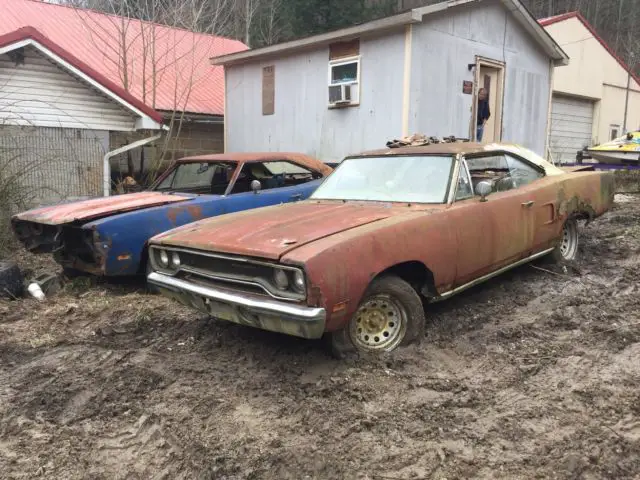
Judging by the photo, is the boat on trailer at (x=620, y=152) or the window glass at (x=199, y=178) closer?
the window glass at (x=199, y=178)

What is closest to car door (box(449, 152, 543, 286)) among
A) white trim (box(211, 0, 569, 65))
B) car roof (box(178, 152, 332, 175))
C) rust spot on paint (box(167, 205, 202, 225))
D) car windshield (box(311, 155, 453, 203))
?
car windshield (box(311, 155, 453, 203))

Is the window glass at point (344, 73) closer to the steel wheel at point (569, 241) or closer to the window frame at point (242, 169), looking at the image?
the window frame at point (242, 169)

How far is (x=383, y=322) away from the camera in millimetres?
3834

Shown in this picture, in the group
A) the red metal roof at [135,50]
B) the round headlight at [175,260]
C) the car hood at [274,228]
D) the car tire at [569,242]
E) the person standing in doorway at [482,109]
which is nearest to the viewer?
the car hood at [274,228]

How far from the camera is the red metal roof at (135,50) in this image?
14398mm

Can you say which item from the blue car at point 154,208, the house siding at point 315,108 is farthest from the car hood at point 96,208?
the house siding at point 315,108

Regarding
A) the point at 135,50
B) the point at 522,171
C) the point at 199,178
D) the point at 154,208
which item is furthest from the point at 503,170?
the point at 135,50

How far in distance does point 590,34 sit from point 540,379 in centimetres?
1928

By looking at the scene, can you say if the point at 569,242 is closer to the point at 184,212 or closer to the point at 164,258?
the point at 184,212

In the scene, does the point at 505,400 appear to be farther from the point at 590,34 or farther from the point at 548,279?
the point at 590,34

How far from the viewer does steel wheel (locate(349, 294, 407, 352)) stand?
12.1ft

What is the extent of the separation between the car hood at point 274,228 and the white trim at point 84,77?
23.5 feet

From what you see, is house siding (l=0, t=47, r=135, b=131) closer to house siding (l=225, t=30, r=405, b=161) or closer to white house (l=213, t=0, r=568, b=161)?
house siding (l=225, t=30, r=405, b=161)

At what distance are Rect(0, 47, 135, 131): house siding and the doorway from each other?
7.24m
